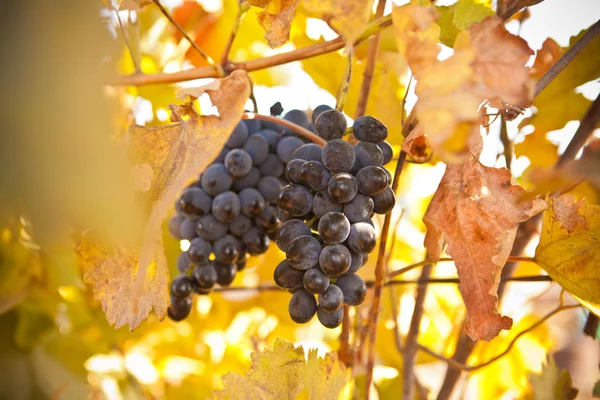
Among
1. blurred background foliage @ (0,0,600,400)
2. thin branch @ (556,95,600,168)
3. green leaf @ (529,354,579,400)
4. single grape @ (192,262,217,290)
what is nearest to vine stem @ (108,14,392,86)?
blurred background foliage @ (0,0,600,400)

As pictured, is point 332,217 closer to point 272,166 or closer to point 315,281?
point 315,281

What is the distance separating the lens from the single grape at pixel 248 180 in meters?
0.62

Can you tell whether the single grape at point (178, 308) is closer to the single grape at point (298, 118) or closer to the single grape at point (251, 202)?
the single grape at point (251, 202)

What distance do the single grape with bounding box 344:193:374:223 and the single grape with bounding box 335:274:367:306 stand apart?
57mm

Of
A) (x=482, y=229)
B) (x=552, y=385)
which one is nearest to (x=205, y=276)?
(x=482, y=229)

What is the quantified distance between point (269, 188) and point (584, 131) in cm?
45

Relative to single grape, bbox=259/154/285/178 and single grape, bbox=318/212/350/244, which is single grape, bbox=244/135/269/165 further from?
single grape, bbox=318/212/350/244

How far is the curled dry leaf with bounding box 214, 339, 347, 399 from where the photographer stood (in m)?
0.49

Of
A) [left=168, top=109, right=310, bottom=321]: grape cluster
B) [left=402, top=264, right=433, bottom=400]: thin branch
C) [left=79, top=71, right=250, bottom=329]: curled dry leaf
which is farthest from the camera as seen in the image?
[left=402, top=264, right=433, bottom=400]: thin branch

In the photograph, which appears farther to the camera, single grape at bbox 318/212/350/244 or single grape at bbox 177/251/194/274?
single grape at bbox 177/251/194/274

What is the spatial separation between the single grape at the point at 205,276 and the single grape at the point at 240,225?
0.06 meters

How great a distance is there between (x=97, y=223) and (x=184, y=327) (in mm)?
868

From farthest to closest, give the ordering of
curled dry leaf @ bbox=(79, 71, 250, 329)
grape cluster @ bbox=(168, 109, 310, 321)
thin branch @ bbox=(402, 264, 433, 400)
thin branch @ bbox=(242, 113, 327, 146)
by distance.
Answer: thin branch @ bbox=(402, 264, 433, 400), grape cluster @ bbox=(168, 109, 310, 321), thin branch @ bbox=(242, 113, 327, 146), curled dry leaf @ bbox=(79, 71, 250, 329)

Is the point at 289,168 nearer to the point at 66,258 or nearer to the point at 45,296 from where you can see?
the point at 66,258
